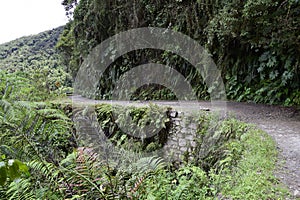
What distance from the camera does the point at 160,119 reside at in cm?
548

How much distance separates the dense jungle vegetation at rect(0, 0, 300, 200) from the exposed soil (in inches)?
4.7

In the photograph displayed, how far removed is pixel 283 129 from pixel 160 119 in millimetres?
2516

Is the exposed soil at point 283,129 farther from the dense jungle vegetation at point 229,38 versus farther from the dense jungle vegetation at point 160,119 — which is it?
the dense jungle vegetation at point 229,38

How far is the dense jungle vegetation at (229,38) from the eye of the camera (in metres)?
4.61

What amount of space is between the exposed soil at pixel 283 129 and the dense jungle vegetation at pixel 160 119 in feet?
0.39

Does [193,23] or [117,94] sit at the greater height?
[193,23]

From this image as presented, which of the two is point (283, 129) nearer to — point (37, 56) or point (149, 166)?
point (149, 166)

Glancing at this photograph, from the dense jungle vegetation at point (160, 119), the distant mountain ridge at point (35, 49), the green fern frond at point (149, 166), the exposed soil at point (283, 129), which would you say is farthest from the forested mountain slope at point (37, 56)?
the green fern frond at point (149, 166)

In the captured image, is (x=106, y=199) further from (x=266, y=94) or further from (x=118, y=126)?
(x=266, y=94)

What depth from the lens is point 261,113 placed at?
485 centimetres

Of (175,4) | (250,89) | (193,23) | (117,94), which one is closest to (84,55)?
(117,94)

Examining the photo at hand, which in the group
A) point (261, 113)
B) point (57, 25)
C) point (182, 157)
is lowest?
point (182, 157)

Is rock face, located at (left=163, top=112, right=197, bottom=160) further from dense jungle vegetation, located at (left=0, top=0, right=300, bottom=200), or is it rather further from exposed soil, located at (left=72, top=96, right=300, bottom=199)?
exposed soil, located at (left=72, top=96, right=300, bottom=199)

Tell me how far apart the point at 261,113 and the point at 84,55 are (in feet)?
33.0
